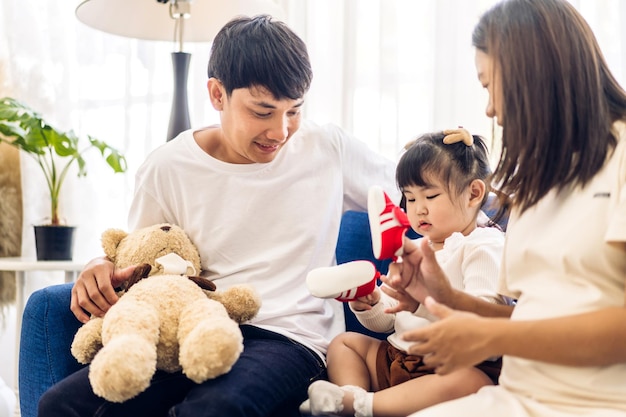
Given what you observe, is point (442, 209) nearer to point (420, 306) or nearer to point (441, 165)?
point (441, 165)

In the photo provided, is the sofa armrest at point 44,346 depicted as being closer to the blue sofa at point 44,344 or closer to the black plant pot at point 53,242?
the blue sofa at point 44,344

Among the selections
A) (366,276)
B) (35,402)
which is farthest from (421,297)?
(35,402)

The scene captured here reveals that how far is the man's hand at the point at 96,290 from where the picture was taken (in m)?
1.33

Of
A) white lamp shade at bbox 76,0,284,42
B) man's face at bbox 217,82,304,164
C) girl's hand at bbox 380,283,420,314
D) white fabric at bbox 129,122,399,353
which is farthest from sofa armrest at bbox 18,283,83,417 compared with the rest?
white lamp shade at bbox 76,0,284,42

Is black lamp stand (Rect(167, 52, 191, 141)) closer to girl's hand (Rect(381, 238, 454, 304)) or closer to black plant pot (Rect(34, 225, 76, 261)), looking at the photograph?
black plant pot (Rect(34, 225, 76, 261))

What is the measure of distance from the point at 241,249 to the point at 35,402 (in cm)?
49

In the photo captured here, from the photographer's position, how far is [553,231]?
3.20 ft

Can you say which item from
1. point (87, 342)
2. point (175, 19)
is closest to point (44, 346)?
point (87, 342)

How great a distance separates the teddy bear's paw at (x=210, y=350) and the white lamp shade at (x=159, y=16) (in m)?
1.23

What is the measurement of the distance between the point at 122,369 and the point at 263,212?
0.51 m

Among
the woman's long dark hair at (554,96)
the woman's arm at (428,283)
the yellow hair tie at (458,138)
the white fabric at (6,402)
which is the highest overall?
the woman's long dark hair at (554,96)

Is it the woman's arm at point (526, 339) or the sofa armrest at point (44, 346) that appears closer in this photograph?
the woman's arm at point (526, 339)

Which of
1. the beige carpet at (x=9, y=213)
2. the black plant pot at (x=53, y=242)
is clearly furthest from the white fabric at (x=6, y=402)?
the beige carpet at (x=9, y=213)

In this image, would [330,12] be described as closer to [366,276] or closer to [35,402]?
[366,276]
